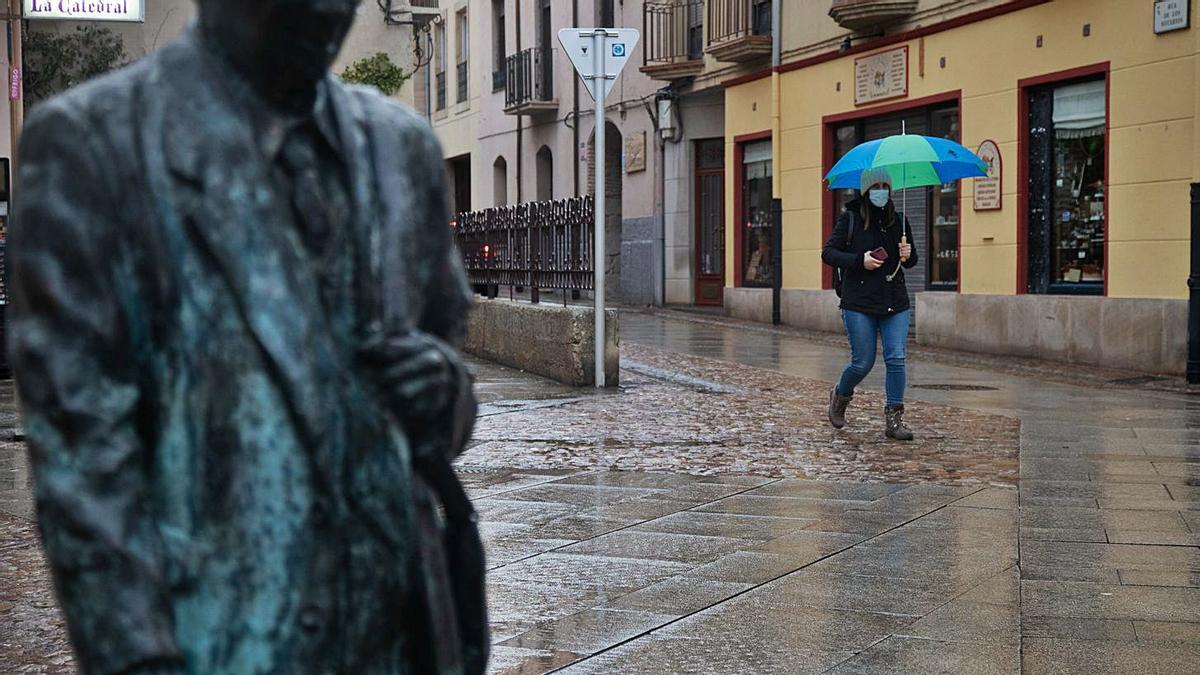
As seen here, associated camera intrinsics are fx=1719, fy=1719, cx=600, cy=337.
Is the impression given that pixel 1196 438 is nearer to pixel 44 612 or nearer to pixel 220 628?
pixel 44 612

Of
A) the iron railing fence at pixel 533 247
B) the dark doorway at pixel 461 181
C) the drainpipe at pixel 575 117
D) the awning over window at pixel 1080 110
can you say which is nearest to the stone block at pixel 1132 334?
the awning over window at pixel 1080 110

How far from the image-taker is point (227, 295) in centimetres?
168

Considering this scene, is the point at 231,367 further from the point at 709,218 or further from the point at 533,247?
the point at 709,218

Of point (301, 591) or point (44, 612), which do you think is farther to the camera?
point (44, 612)

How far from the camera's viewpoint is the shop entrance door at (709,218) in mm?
28578

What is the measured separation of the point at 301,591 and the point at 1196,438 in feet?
31.5

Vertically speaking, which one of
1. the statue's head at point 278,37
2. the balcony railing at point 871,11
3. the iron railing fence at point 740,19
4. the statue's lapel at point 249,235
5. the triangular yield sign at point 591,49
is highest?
the iron railing fence at point 740,19

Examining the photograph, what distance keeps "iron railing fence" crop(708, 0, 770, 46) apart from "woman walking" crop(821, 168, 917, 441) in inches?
566

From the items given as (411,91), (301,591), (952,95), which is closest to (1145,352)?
(952,95)

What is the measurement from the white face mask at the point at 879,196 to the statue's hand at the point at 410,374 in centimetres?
932

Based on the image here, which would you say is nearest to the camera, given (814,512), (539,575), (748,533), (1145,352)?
(539,575)

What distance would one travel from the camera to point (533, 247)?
53.3 ft

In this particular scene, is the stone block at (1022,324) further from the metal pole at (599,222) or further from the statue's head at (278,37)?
the statue's head at (278,37)

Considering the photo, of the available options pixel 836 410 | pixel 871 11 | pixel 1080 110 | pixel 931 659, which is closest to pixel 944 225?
pixel 871 11
